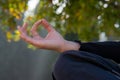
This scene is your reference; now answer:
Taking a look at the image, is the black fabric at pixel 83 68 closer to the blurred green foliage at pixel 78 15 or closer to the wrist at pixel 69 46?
the wrist at pixel 69 46

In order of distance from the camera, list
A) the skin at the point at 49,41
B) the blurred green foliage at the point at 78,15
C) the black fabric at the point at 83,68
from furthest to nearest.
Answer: the blurred green foliage at the point at 78,15
the skin at the point at 49,41
the black fabric at the point at 83,68

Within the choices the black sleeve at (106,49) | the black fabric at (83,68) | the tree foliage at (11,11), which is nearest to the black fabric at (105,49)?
the black sleeve at (106,49)

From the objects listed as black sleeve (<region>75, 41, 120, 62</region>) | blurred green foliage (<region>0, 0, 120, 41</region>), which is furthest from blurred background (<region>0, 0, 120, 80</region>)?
black sleeve (<region>75, 41, 120, 62</region>)

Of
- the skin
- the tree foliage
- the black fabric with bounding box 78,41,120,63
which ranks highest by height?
the skin

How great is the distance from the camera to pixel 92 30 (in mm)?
5656

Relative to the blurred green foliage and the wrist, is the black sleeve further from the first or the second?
the blurred green foliage

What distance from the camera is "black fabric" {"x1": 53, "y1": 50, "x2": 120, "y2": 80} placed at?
3.40ft

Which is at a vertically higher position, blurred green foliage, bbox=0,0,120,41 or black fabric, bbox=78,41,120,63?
black fabric, bbox=78,41,120,63

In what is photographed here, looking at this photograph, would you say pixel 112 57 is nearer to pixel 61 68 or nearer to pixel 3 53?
pixel 61 68

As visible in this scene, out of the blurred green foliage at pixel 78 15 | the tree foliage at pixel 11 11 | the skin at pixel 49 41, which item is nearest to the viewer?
the skin at pixel 49 41

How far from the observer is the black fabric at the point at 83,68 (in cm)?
104

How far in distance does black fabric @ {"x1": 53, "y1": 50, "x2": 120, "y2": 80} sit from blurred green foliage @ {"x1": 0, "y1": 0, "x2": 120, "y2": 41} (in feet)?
11.8

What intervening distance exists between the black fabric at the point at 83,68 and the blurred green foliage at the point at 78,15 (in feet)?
11.8

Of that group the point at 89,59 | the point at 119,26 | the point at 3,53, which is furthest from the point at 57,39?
the point at 3,53
